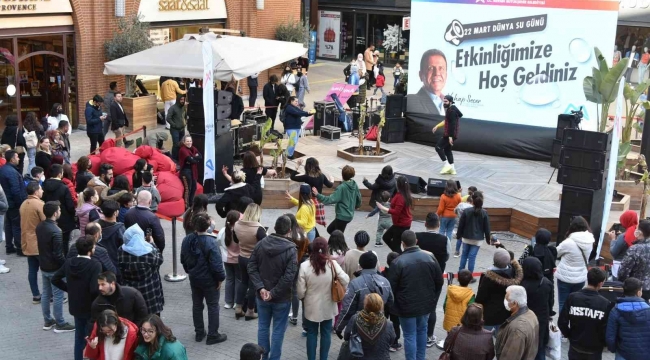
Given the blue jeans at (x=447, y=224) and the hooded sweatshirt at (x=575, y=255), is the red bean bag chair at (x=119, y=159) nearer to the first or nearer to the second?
the blue jeans at (x=447, y=224)

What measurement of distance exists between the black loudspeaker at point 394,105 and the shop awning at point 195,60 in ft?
12.5

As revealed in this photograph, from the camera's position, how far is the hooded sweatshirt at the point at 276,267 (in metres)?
7.91

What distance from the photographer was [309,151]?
57.6 ft

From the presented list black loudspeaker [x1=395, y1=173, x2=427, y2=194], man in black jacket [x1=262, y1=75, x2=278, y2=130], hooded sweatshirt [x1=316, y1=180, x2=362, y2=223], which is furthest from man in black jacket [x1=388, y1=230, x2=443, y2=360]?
man in black jacket [x1=262, y1=75, x2=278, y2=130]

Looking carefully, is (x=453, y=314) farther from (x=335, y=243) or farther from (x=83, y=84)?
(x=83, y=84)

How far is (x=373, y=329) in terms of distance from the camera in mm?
6719

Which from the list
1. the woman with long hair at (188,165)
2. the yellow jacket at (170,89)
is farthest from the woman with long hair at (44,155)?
the yellow jacket at (170,89)

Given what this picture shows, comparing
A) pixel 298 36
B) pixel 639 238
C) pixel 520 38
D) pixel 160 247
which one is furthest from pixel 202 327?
pixel 298 36

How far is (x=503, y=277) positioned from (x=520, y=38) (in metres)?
10.2

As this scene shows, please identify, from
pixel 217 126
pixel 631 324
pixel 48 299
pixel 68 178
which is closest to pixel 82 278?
pixel 48 299

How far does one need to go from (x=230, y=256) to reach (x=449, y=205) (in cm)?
374

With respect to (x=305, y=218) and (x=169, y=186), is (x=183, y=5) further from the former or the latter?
(x=305, y=218)

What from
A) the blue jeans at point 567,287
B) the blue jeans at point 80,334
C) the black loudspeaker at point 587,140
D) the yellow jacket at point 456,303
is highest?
the black loudspeaker at point 587,140

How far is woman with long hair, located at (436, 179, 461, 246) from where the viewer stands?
11.5 metres
